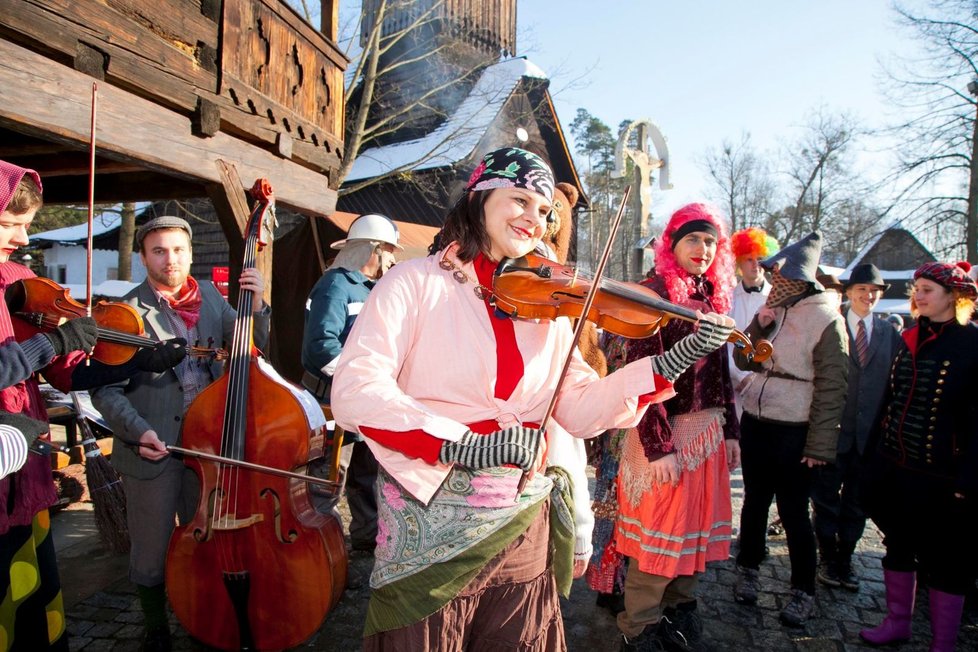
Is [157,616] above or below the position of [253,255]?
below

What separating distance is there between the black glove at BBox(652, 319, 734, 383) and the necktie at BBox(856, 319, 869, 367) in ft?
10.4

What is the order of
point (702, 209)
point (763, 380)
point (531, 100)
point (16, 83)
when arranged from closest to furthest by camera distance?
point (16, 83)
point (702, 209)
point (763, 380)
point (531, 100)

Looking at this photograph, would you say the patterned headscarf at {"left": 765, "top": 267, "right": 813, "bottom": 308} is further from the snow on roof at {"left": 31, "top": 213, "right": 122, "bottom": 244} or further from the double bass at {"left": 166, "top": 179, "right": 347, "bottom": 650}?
the snow on roof at {"left": 31, "top": 213, "right": 122, "bottom": 244}

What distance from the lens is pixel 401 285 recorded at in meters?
1.62

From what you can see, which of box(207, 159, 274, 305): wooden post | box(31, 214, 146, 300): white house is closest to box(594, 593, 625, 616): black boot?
box(207, 159, 274, 305): wooden post

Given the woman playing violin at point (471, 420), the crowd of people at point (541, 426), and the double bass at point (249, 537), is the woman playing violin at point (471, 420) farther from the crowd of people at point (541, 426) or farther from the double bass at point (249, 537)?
the double bass at point (249, 537)

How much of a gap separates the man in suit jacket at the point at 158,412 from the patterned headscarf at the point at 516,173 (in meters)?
1.47

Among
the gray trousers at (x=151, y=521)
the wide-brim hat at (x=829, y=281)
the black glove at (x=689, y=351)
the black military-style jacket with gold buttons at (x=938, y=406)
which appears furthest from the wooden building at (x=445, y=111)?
the black glove at (x=689, y=351)

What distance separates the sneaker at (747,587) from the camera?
3477mm

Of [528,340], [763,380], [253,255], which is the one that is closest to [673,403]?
[763,380]

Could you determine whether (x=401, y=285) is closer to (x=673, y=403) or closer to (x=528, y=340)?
(x=528, y=340)

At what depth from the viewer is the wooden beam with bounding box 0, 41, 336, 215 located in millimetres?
2779

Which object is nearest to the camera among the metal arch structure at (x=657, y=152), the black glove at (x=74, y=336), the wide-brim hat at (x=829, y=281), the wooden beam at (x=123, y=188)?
the black glove at (x=74, y=336)

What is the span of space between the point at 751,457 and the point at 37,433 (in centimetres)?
329
